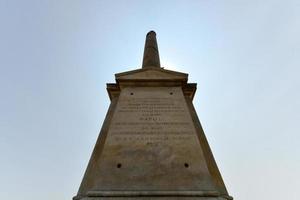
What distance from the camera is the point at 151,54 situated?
1056 cm

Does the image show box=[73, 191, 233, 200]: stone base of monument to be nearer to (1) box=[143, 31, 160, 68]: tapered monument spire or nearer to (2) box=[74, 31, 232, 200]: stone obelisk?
(2) box=[74, 31, 232, 200]: stone obelisk

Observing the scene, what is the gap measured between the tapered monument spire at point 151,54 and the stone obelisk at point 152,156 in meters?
3.00

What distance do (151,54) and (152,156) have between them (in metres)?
6.55

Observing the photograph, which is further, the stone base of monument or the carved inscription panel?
the carved inscription panel

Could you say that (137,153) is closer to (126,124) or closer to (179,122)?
(126,124)

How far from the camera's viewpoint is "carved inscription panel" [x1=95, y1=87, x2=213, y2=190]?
4.38 meters

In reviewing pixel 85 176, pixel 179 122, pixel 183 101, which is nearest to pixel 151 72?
pixel 183 101

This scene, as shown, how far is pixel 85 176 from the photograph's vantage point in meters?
4.70

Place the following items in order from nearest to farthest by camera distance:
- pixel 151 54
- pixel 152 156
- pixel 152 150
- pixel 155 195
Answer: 1. pixel 155 195
2. pixel 152 156
3. pixel 152 150
4. pixel 151 54

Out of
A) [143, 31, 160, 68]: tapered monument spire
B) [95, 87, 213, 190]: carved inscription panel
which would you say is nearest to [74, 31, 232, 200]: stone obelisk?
[95, 87, 213, 190]: carved inscription panel

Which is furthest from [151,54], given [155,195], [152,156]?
[155,195]

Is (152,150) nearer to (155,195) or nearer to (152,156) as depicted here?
(152,156)

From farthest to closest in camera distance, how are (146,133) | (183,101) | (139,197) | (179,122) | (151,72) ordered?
(151,72)
(183,101)
(179,122)
(146,133)
(139,197)

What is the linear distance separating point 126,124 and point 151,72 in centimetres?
282
